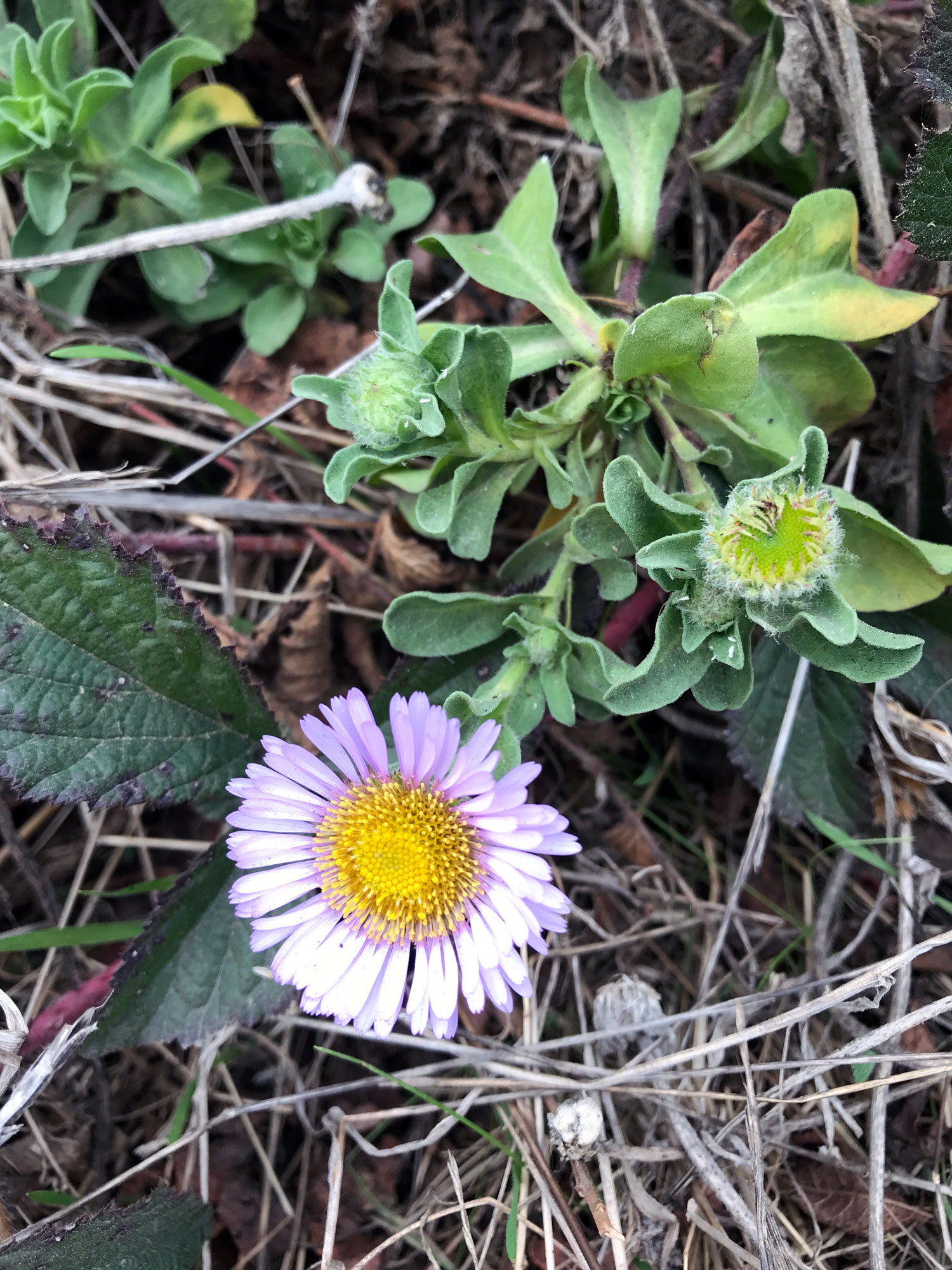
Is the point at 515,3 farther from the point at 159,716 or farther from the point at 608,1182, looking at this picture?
the point at 608,1182

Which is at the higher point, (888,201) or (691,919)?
(888,201)

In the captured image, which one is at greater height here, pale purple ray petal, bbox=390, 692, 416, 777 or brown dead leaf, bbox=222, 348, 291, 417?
brown dead leaf, bbox=222, 348, 291, 417

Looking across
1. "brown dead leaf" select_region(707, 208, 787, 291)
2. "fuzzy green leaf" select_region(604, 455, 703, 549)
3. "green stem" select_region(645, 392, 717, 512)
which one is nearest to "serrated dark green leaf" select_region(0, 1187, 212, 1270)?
"fuzzy green leaf" select_region(604, 455, 703, 549)

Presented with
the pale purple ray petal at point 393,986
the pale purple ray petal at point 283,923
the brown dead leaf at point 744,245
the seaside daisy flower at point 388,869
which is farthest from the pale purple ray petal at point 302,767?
the brown dead leaf at point 744,245

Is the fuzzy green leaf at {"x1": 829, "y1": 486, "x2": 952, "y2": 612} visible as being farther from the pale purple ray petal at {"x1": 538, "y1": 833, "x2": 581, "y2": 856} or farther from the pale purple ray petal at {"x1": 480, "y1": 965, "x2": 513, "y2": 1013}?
the pale purple ray petal at {"x1": 480, "y1": 965, "x2": 513, "y2": 1013}

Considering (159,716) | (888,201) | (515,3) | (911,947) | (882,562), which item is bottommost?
(911,947)

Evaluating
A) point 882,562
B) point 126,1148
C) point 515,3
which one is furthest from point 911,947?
point 515,3
